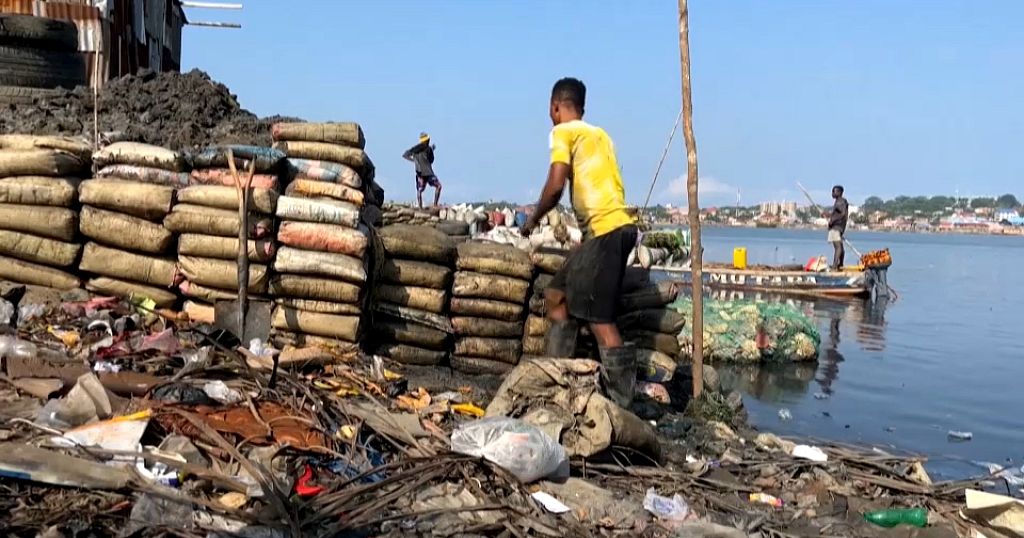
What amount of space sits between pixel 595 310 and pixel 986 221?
546ft

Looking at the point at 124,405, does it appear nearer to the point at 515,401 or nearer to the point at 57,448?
the point at 57,448

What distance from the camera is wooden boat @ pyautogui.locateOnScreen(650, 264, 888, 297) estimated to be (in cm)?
2120

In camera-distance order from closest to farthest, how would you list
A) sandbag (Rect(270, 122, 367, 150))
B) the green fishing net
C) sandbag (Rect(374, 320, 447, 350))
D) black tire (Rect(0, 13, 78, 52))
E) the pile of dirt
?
1. sandbag (Rect(374, 320, 447, 350))
2. sandbag (Rect(270, 122, 367, 150))
3. the pile of dirt
4. black tire (Rect(0, 13, 78, 52))
5. the green fishing net

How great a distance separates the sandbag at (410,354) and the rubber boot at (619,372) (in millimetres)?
1434

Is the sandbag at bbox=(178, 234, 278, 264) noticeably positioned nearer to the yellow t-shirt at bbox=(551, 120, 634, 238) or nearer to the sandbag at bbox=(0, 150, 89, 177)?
the sandbag at bbox=(0, 150, 89, 177)

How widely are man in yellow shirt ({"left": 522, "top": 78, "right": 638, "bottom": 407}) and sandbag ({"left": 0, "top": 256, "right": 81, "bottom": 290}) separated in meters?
3.07

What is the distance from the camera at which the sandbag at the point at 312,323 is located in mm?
5738

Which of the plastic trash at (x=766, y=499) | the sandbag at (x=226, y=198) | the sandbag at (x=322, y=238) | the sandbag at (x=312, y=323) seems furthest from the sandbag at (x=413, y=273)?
the plastic trash at (x=766, y=499)

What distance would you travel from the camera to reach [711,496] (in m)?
4.37

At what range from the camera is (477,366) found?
250 inches

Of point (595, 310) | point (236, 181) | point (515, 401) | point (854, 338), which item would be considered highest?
point (236, 181)

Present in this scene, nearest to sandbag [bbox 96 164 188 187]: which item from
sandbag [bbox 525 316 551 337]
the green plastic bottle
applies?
sandbag [bbox 525 316 551 337]

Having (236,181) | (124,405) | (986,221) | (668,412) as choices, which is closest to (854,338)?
(668,412)

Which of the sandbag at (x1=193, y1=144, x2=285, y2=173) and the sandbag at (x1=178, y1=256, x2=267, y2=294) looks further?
the sandbag at (x1=193, y1=144, x2=285, y2=173)
